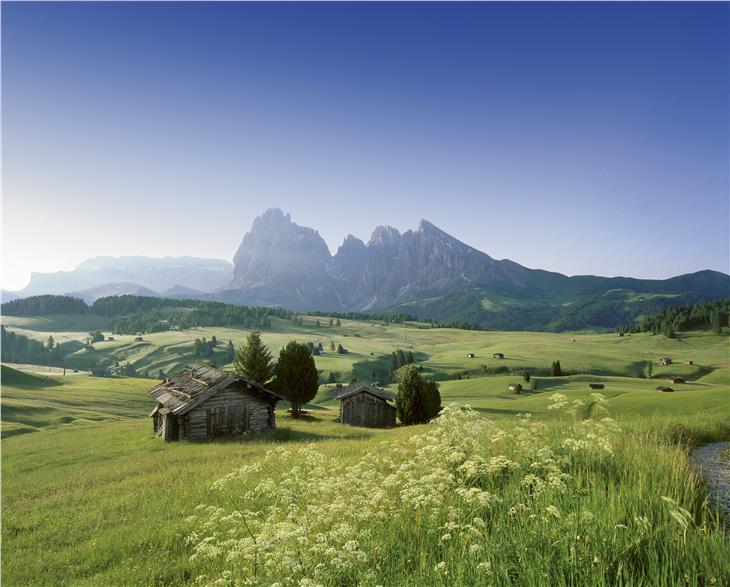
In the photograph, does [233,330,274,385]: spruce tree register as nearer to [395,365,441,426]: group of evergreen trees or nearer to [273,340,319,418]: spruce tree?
[273,340,319,418]: spruce tree

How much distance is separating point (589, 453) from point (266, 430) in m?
35.3

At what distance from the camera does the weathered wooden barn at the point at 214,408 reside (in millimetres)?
36844

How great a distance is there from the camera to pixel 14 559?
38.6 feet

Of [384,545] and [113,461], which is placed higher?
[384,545]

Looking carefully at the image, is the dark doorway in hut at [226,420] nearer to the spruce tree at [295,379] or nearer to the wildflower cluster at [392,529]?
the spruce tree at [295,379]

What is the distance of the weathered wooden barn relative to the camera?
36.8 m

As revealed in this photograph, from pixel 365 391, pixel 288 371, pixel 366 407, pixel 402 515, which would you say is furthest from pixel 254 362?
pixel 402 515

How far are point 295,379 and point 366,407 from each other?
1236 centimetres

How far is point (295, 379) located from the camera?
56.9 m

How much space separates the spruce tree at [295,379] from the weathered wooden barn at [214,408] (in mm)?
15331

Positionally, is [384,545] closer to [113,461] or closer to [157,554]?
[157,554]

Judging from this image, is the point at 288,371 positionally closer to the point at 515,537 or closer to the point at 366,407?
the point at 366,407

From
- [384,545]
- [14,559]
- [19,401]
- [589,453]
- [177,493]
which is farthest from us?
[19,401]

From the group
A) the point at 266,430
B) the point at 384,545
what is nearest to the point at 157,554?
the point at 384,545
